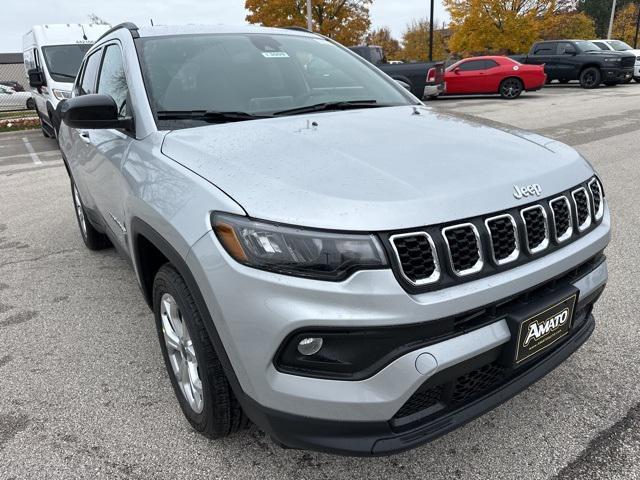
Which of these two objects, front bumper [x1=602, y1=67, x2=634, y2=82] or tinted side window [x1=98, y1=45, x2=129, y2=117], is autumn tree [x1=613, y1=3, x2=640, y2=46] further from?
tinted side window [x1=98, y1=45, x2=129, y2=117]

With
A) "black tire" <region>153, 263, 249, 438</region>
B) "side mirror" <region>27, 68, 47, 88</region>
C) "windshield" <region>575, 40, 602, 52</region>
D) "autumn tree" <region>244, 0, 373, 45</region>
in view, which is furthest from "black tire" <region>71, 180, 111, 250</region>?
"autumn tree" <region>244, 0, 373, 45</region>

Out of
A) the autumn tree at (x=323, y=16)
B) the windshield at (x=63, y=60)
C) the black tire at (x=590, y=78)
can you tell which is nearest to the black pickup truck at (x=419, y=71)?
the black tire at (x=590, y=78)

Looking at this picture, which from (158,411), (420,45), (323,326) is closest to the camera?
(323,326)

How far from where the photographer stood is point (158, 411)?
8.18 ft

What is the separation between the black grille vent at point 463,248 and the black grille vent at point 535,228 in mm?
258

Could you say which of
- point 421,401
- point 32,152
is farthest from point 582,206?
point 32,152

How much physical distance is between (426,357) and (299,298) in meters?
0.43

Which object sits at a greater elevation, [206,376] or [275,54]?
[275,54]

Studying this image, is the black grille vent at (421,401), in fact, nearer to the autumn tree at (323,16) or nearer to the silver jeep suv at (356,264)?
the silver jeep suv at (356,264)

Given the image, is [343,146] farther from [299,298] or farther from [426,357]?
[426,357]

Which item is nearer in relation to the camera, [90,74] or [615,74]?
[90,74]

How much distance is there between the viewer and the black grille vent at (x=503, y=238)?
1.77 meters

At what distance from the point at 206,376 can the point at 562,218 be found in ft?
4.84

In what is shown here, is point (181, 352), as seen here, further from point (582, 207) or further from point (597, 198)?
point (597, 198)
